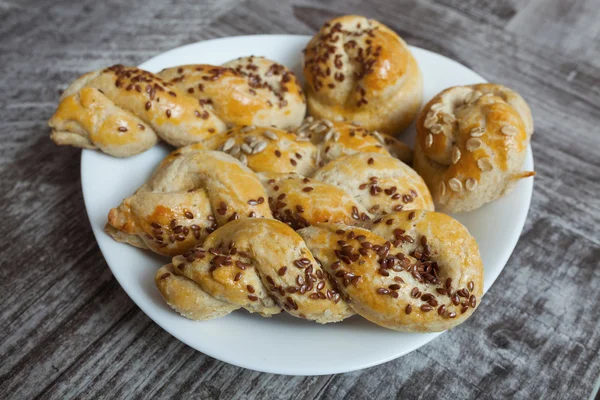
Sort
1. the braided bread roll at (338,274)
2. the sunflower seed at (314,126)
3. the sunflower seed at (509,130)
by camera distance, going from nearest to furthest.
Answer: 1. the braided bread roll at (338,274)
2. the sunflower seed at (509,130)
3. the sunflower seed at (314,126)

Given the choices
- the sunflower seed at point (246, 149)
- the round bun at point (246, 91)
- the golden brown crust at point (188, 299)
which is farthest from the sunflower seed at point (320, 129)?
the golden brown crust at point (188, 299)

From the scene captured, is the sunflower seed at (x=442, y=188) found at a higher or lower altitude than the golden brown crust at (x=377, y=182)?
lower

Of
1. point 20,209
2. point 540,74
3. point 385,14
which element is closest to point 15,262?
point 20,209

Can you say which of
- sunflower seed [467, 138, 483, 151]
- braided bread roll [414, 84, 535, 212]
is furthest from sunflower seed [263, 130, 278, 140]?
sunflower seed [467, 138, 483, 151]

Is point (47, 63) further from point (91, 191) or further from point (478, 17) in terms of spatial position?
point (478, 17)

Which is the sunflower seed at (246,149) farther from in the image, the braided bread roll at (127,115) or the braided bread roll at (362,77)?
the braided bread roll at (362,77)

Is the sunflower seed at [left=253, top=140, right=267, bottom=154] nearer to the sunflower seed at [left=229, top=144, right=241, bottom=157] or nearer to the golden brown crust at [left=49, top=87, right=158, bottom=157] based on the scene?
the sunflower seed at [left=229, top=144, right=241, bottom=157]
